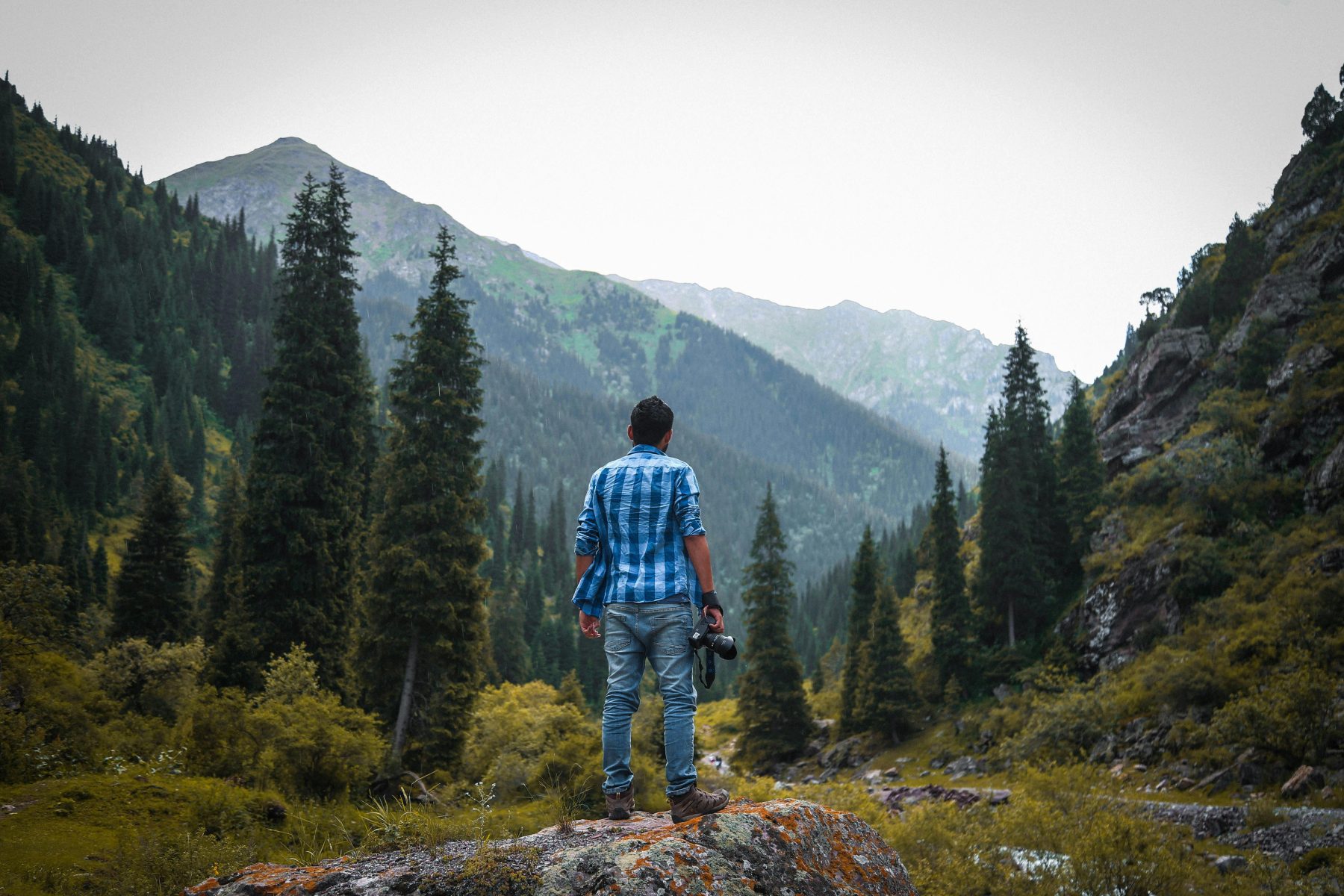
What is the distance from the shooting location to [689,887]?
4.18 meters

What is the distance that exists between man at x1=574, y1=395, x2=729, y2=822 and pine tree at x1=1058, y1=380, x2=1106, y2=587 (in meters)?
48.0

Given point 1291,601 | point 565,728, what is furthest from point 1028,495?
point 565,728

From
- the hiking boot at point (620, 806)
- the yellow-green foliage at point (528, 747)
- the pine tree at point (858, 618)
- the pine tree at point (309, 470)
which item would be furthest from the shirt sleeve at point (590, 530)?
the pine tree at point (858, 618)

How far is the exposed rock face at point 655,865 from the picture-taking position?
421 cm

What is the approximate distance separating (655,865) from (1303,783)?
19.3 m

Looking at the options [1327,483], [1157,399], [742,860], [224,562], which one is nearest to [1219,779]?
[1327,483]

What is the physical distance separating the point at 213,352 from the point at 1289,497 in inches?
5140

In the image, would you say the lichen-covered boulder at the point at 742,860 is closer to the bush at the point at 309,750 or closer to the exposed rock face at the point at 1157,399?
the bush at the point at 309,750

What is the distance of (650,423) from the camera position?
6078 mm

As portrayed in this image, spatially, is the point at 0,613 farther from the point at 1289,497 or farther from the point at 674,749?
the point at 1289,497

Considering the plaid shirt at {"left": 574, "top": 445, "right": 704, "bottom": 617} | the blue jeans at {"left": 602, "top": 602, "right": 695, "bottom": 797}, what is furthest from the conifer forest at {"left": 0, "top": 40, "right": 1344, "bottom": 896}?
the plaid shirt at {"left": 574, "top": 445, "right": 704, "bottom": 617}

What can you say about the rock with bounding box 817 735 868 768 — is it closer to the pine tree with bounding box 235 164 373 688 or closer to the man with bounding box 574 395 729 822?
the pine tree with bounding box 235 164 373 688

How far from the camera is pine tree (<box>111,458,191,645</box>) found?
111 ft

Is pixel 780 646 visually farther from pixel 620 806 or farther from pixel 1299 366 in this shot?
pixel 620 806
